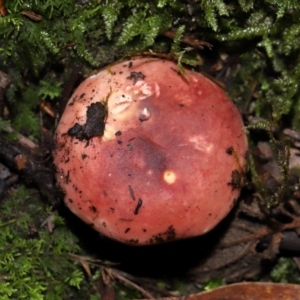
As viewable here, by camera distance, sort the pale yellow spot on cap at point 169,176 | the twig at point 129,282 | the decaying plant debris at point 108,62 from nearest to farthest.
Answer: the pale yellow spot on cap at point 169,176, the decaying plant debris at point 108,62, the twig at point 129,282

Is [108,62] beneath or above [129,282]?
above

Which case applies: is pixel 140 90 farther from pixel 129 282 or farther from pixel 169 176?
pixel 129 282

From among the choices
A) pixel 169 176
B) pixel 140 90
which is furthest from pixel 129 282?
pixel 140 90

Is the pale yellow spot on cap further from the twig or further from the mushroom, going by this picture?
the twig

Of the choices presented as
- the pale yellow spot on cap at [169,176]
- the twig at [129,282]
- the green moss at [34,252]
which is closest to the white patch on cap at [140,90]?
the pale yellow spot on cap at [169,176]

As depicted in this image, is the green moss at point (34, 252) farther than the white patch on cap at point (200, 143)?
Yes

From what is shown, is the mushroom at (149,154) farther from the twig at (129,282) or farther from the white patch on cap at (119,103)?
the twig at (129,282)

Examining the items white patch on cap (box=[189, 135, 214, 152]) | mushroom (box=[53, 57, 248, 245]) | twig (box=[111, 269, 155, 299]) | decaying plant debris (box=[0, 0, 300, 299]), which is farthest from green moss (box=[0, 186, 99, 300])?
white patch on cap (box=[189, 135, 214, 152])
